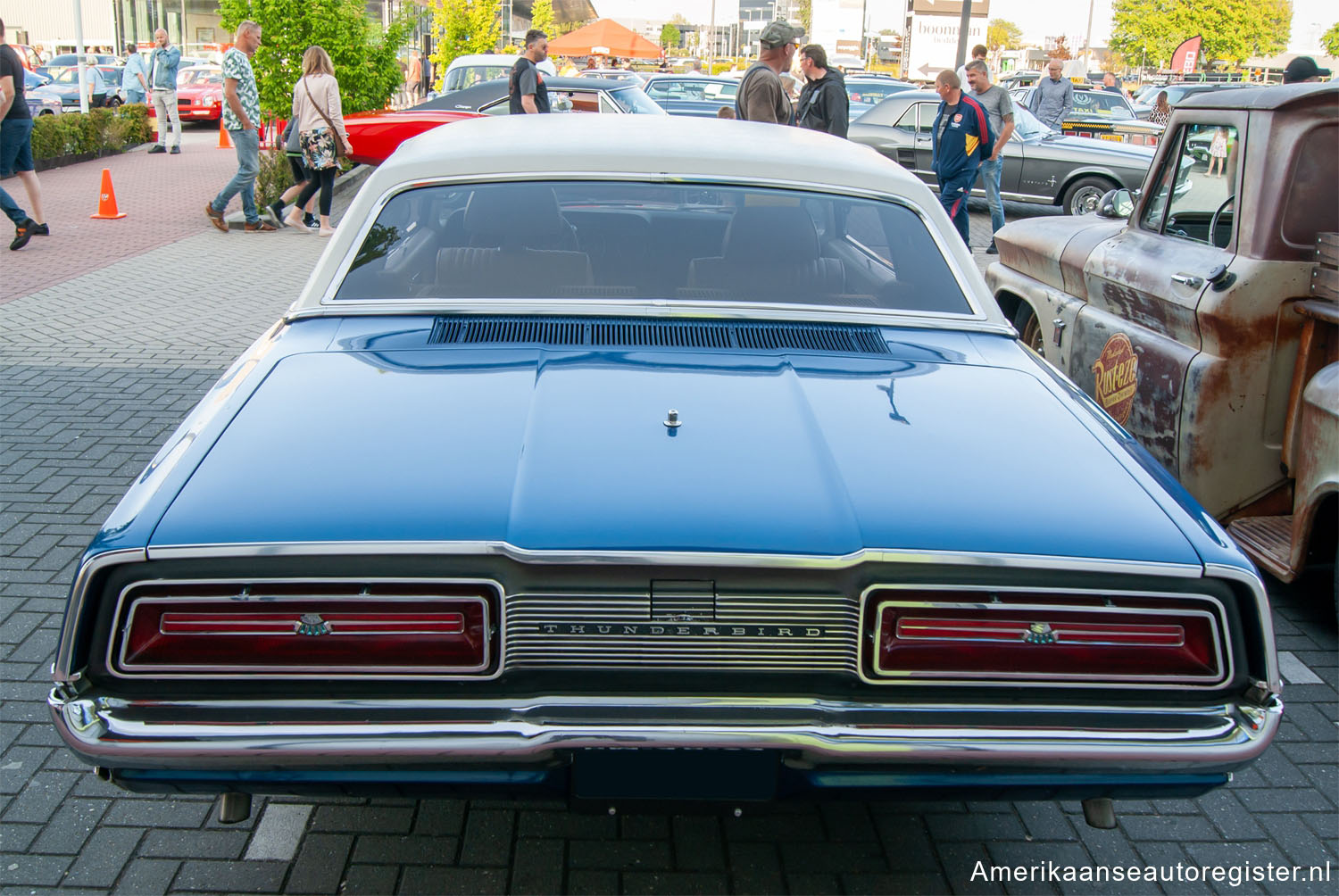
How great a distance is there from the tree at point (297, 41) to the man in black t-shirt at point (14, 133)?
3.17 m

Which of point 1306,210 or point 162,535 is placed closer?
point 162,535

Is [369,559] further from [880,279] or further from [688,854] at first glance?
[880,279]

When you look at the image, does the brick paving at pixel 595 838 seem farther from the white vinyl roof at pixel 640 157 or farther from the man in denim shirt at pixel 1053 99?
the man in denim shirt at pixel 1053 99

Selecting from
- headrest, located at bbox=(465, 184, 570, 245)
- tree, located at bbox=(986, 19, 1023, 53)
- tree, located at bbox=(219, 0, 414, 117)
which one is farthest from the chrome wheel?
tree, located at bbox=(986, 19, 1023, 53)

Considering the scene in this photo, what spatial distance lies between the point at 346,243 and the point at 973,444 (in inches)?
76.9

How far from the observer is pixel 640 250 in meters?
3.47

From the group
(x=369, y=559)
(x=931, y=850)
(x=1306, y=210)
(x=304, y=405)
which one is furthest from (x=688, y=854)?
(x=1306, y=210)

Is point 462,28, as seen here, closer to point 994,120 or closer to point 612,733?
point 994,120

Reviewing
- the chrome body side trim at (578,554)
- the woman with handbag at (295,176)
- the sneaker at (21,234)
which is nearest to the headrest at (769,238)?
the chrome body side trim at (578,554)

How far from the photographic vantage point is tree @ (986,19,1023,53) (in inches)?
4092

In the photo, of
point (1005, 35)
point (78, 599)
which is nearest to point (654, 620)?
point (78, 599)

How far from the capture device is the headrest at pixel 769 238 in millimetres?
3477

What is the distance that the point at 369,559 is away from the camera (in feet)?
6.82

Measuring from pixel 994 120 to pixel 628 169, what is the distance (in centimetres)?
946
